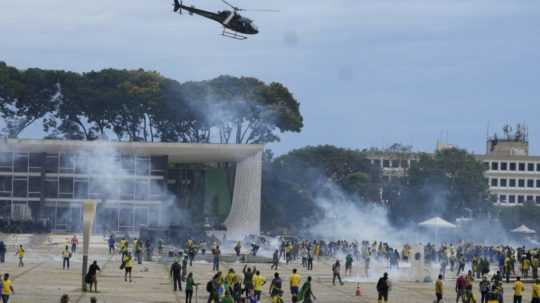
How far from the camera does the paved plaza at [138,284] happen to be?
35281mm

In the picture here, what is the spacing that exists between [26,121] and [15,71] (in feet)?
17.9

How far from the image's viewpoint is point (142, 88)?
107m

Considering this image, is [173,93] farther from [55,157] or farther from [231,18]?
[231,18]

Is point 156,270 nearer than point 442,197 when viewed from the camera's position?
Yes

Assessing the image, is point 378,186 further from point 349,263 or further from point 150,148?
point 349,263

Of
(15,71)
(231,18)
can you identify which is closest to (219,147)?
(15,71)

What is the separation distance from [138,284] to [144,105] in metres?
68.4

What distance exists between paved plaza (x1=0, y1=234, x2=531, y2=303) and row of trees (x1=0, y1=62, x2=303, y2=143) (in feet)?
158

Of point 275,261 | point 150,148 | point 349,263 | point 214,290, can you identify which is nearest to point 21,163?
point 150,148

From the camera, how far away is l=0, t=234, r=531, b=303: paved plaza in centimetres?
3528

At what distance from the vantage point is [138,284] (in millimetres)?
40531

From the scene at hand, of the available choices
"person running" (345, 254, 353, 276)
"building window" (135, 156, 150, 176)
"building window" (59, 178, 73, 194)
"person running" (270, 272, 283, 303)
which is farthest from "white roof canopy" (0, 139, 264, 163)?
"person running" (270, 272, 283, 303)

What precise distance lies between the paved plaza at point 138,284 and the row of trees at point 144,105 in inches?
1901

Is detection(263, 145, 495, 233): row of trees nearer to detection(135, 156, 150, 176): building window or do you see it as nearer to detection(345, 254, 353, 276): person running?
detection(135, 156, 150, 176): building window
